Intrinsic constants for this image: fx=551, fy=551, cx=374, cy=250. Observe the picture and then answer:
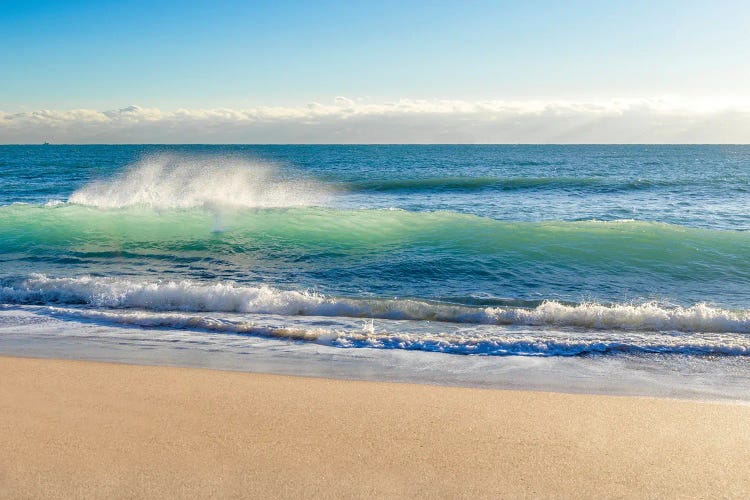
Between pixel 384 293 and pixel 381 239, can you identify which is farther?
pixel 381 239

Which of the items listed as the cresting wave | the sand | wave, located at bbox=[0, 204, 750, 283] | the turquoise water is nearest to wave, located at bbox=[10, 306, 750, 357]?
the turquoise water

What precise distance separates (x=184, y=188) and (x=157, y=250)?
9.55 metres

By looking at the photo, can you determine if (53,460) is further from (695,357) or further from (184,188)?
(184,188)

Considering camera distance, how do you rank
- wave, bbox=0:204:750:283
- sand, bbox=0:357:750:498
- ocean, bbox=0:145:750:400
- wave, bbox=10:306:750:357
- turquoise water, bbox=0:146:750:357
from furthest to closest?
wave, bbox=0:204:750:283 → turquoise water, bbox=0:146:750:357 → wave, bbox=10:306:750:357 → ocean, bbox=0:145:750:400 → sand, bbox=0:357:750:498

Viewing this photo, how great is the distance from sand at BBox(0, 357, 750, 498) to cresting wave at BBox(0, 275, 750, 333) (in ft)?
9.56

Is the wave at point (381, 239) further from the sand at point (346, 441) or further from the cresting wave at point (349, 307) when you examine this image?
the sand at point (346, 441)

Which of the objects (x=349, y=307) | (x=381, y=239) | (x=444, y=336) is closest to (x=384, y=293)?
(x=349, y=307)

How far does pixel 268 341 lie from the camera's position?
689 centimetres

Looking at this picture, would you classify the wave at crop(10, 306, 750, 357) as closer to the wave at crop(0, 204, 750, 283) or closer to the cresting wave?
the cresting wave

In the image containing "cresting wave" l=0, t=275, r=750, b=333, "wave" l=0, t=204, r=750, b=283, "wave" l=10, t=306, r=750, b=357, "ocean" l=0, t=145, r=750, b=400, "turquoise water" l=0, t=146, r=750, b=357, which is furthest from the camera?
"wave" l=0, t=204, r=750, b=283

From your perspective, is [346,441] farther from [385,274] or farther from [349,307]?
[385,274]

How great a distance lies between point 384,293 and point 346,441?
5.50 m

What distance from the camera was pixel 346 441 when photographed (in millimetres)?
3945

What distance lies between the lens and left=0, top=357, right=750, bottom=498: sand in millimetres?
3383
